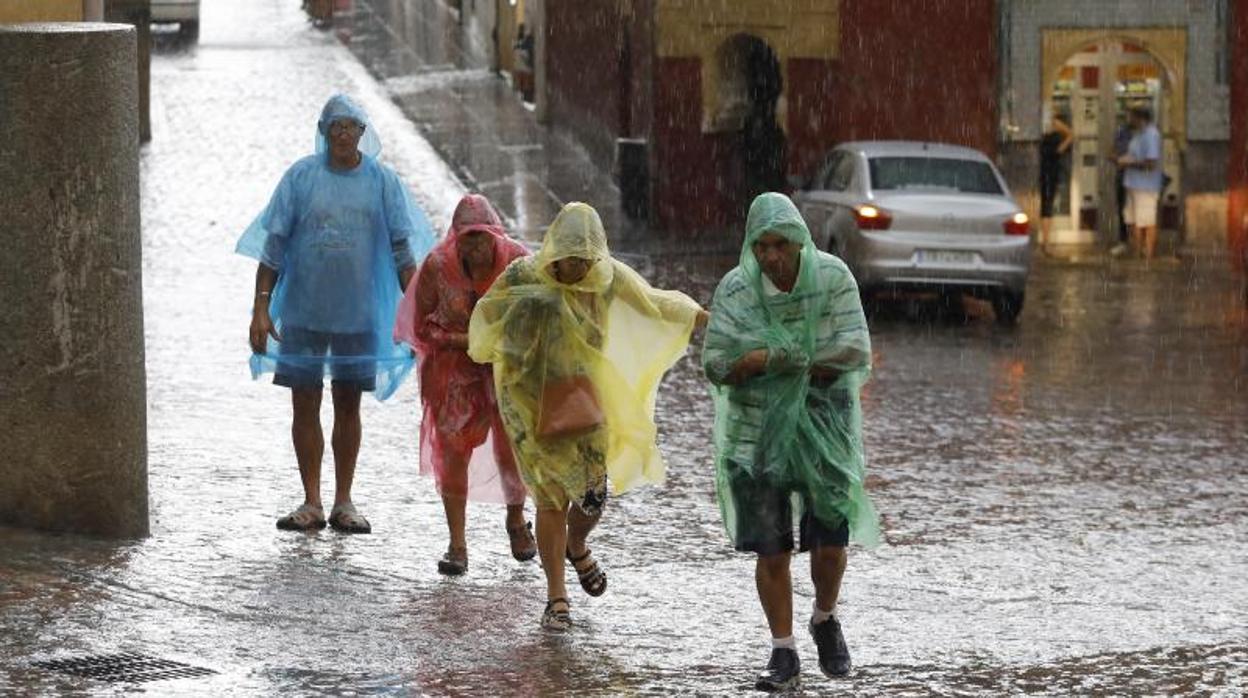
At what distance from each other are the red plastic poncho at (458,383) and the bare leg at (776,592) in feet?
7.10

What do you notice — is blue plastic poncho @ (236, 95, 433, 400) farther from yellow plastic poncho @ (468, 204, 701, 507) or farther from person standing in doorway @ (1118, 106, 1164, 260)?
person standing in doorway @ (1118, 106, 1164, 260)

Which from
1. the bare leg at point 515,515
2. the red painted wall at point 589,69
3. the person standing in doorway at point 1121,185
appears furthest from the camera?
the red painted wall at point 589,69

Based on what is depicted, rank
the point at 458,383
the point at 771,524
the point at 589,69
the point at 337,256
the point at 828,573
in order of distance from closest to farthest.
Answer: the point at 771,524 < the point at 828,573 < the point at 458,383 < the point at 337,256 < the point at 589,69

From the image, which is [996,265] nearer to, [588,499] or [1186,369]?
[1186,369]

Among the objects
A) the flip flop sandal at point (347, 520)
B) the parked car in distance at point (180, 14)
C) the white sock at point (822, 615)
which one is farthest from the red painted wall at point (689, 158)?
the white sock at point (822, 615)

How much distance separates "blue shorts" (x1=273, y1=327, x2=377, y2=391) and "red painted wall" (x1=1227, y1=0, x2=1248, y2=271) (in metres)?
17.8

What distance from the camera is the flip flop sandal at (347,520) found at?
11.8 meters

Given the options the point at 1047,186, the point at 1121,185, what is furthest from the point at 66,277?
the point at 1047,186

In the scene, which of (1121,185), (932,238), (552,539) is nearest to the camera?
(552,539)

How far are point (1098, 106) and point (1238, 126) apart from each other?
3.53m

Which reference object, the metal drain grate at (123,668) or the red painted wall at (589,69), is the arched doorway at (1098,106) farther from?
the metal drain grate at (123,668)

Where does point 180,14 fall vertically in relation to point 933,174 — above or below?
above

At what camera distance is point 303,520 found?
1184 cm

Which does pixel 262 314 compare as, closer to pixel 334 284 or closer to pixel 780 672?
pixel 334 284
